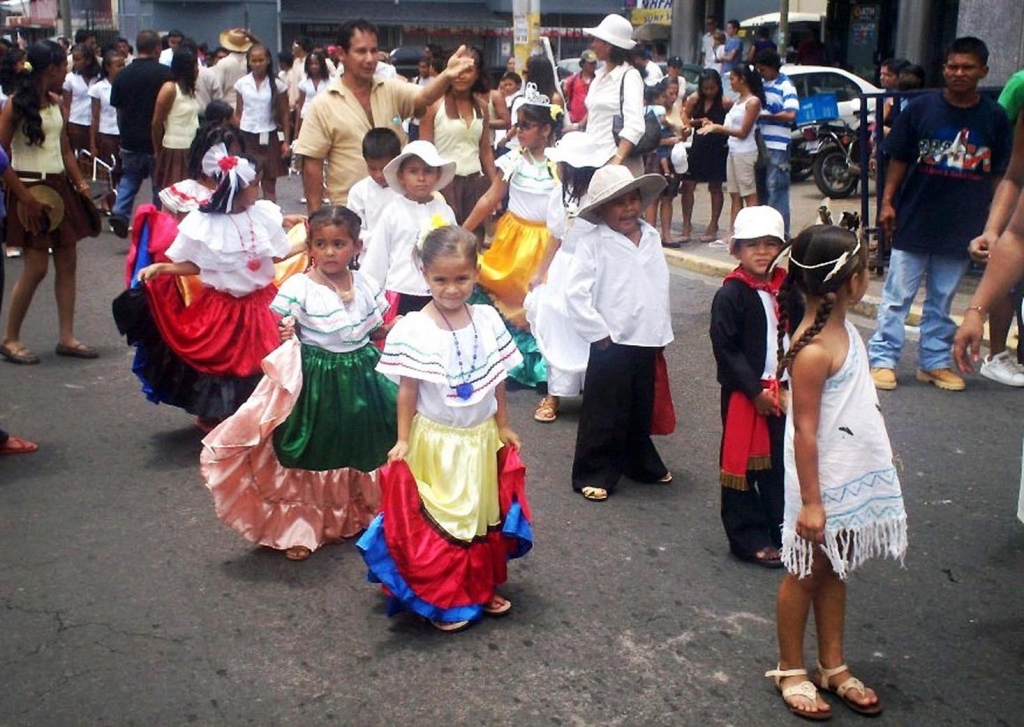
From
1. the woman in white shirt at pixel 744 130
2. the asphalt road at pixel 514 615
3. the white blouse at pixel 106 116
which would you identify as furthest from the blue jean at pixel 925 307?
the white blouse at pixel 106 116

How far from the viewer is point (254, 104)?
12742 mm

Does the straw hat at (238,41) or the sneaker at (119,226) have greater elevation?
the straw hat at (238,41)

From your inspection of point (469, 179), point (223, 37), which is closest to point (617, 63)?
point (469, 179)

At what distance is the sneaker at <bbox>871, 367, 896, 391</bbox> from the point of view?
24.3 ft

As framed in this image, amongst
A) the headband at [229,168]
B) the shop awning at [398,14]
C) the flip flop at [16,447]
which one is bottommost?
the flip flop at [16,447]

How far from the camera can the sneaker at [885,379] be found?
742cm

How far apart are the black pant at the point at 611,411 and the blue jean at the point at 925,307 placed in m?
2.35

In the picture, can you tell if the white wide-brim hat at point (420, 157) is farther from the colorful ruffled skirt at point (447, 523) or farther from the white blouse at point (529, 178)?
the colorful ruffled skirt at point (447, 523)

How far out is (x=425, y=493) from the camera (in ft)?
14.3

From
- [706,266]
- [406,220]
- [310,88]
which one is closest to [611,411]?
[406,220]

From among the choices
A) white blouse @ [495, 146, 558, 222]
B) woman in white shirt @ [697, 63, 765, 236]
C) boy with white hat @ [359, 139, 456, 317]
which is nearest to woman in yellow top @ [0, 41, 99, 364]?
boy with white hat @ [359, 139, 456, 317]

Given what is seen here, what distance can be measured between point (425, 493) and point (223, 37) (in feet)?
36.0

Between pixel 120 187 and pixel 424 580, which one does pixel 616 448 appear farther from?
pixel 120 187

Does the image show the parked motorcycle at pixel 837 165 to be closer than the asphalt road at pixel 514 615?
No
